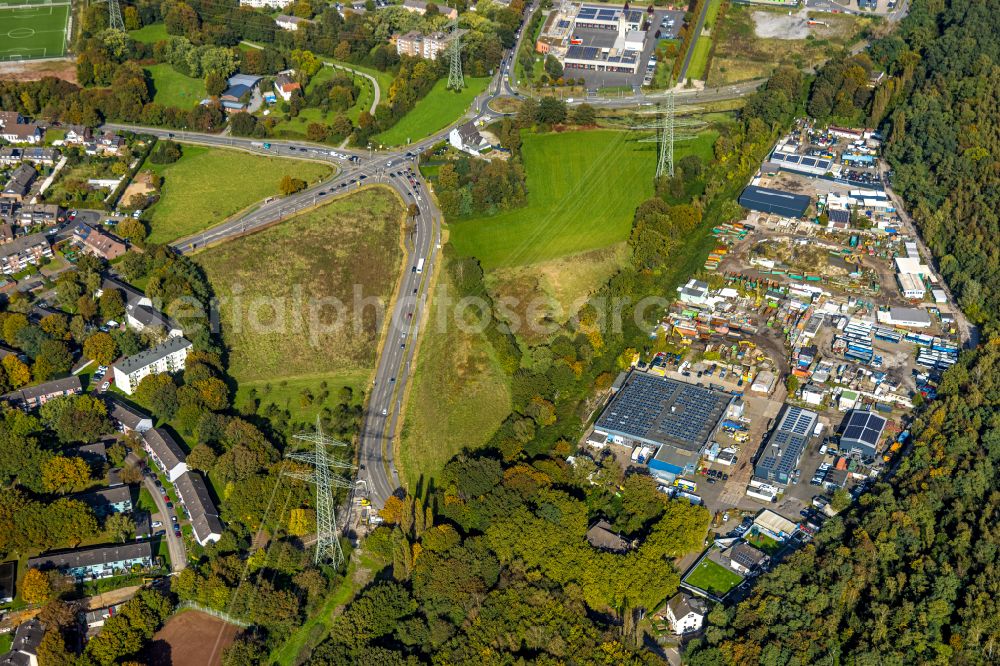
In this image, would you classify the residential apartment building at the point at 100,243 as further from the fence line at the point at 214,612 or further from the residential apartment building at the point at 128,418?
the fence line at the point at 214,612

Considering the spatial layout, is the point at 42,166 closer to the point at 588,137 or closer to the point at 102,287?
the point at 102,287

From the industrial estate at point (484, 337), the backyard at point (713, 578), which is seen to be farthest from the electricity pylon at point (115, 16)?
the backyard at point (713, 578)

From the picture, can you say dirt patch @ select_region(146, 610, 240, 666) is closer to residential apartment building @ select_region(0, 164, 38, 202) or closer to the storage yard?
the storage yard

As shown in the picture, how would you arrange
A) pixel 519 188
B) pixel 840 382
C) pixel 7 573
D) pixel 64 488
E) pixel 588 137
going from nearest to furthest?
pixel 7 573 → pixel 64 488 → pixel 840 382 → pixel 519 188 → pixel 588 137

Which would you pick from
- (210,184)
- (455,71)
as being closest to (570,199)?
(455,71)

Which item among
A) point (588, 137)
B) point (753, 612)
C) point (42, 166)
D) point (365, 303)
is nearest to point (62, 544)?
point (365, 303)

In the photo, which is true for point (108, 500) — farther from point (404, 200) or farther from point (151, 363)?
point (404, 200)
